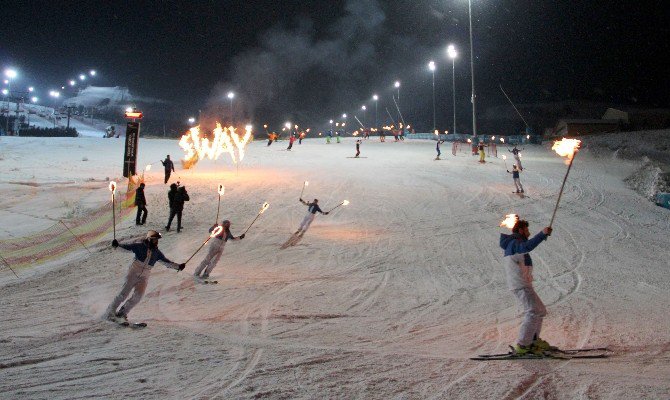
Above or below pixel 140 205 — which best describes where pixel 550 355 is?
below

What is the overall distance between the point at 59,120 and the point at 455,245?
75435mm

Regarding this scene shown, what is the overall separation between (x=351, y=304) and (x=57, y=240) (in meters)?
9.53

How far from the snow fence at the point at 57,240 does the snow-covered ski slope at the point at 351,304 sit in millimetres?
667

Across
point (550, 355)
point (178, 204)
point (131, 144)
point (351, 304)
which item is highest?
point (131, 144)

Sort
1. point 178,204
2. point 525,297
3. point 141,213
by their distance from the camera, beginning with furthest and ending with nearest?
point 141,213
point 178,204
point 525,297

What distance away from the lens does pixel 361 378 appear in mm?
5746

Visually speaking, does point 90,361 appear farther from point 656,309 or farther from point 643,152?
point 643,152

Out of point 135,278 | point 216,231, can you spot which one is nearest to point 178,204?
point 216,231

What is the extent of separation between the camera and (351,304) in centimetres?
934

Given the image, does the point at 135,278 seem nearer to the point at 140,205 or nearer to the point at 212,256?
the point at 212,256

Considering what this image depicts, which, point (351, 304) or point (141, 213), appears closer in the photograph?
point (351, 304)

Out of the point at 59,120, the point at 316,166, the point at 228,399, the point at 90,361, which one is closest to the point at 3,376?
the point at 90,361

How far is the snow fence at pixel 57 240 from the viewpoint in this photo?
12.8 metres

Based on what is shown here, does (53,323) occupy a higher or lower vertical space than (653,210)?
lower
